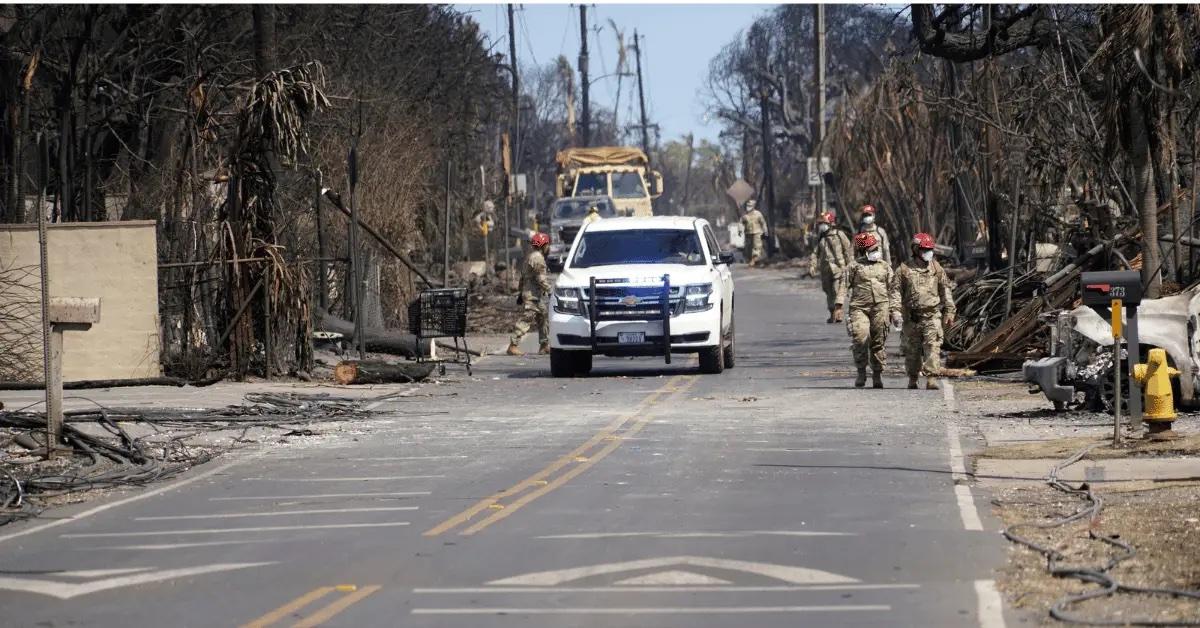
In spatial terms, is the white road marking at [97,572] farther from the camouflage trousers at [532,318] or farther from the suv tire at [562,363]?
the camouflage trousers at [532,318]

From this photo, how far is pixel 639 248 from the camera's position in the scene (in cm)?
2586

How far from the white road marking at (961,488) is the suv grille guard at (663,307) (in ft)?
24.0

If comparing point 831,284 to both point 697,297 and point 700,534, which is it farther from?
point 700,534

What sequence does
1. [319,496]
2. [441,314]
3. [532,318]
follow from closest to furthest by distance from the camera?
[319,496] → [441,314] → [532,318]

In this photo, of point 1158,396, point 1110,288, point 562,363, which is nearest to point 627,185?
point 562,363

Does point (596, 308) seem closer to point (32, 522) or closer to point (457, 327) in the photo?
point (457, 327)

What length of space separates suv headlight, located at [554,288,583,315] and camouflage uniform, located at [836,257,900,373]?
12.8 feet

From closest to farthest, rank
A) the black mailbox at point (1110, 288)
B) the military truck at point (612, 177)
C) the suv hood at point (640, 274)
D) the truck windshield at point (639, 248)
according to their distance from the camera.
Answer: the black mailbox at point (1110, 288) → the suv hood at point (640, 274) → the truck windshield at point (639, 248) → the military truck at point (612, 177)

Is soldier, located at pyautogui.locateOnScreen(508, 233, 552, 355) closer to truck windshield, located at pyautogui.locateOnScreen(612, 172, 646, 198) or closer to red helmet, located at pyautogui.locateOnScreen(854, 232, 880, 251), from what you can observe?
red helmet, located at pyautogui.locateOnScreen(854, 232, 880, 251)

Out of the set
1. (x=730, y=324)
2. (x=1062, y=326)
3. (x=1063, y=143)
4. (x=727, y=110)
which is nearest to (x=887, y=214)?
(x=1063, y=143)

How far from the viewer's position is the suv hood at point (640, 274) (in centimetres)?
2453

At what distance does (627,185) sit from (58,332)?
44287 mm

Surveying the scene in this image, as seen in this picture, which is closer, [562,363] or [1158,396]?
[1158,396]

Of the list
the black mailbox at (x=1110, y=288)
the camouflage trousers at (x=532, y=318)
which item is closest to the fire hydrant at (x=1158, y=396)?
the black mailbox at (x=1110, y=288)
